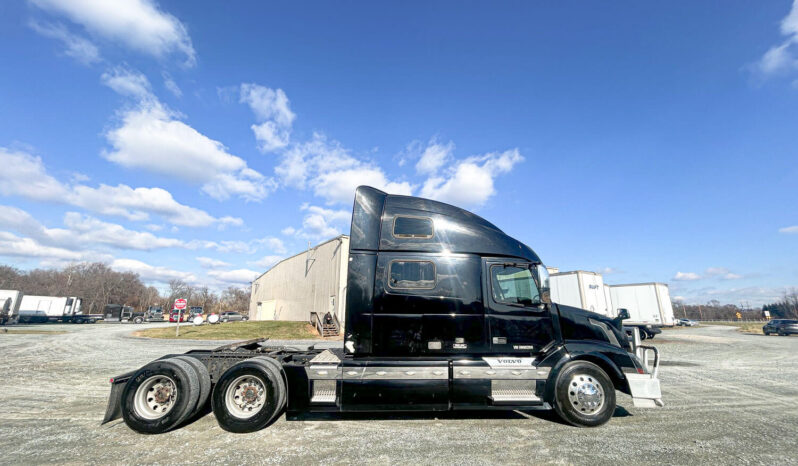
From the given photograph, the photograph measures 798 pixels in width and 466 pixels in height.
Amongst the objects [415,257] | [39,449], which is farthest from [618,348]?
[39,449]

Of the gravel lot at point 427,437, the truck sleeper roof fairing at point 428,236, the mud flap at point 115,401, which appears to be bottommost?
the gravel lot at point 427,437

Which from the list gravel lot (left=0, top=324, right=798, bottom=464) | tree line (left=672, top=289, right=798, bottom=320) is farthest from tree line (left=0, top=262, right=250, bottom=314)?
tree line (left=672, top=289, right=798, bottom=320)

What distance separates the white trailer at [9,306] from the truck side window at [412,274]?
50098mm

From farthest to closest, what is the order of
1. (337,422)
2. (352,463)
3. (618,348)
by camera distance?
(618,348) → (337,422) → (352,463)

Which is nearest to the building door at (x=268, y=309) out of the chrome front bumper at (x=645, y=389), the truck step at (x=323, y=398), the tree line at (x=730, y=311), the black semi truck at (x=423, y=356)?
the black semi truck at (x=423, y=356)

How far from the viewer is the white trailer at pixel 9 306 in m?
33.2

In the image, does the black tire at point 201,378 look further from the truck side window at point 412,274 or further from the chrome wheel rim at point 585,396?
the chrome wheel rim at point 585,396

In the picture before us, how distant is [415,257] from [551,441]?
3233 millimetres

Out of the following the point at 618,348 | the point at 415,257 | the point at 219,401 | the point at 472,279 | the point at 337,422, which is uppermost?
the point at 415,257

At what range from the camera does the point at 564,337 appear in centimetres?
563

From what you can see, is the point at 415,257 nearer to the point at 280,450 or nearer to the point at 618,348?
the point at 280,450

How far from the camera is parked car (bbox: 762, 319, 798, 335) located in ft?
90.8

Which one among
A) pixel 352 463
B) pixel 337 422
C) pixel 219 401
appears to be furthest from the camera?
pixel 337 422

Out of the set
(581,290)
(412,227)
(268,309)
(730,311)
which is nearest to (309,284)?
(268,309)
